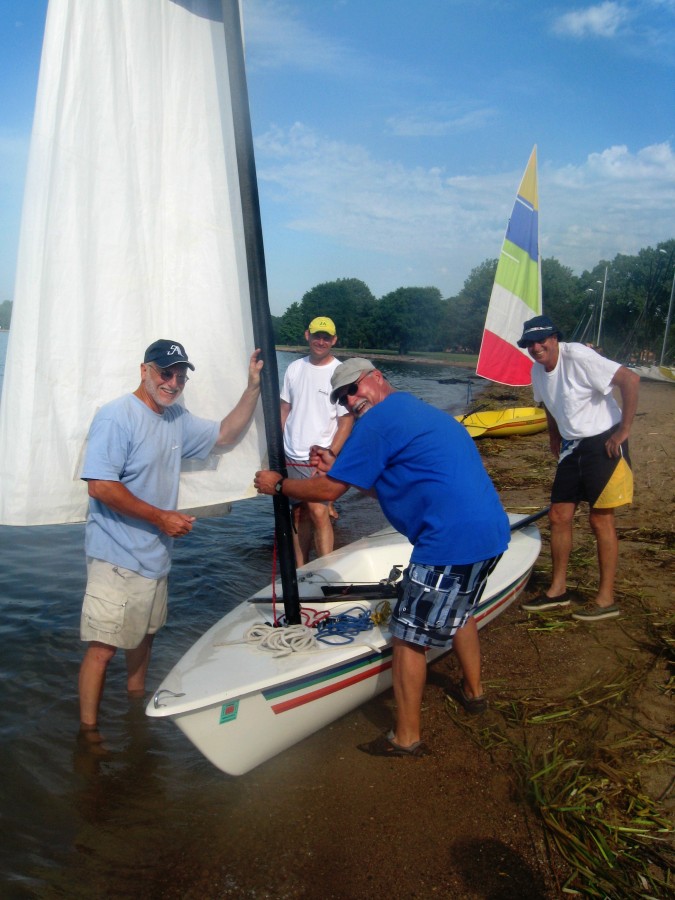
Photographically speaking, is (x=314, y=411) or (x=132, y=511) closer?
(x=132, y=511)

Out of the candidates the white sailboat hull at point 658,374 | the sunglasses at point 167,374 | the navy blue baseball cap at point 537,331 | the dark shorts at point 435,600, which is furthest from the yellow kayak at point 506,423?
the white sailboat hull at point 658,374

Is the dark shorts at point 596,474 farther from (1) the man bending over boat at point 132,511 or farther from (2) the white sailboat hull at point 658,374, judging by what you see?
(2) the white sailboat hull at point 658,374

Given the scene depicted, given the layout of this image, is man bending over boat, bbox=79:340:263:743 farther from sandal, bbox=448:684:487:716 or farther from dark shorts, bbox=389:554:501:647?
sandal, bbox=448:684:487:716

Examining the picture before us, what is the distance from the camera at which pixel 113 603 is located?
10.3 ft

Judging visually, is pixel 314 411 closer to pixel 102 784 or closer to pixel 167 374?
pixel 167 374

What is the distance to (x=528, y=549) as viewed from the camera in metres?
5.21

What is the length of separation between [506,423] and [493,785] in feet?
36.2

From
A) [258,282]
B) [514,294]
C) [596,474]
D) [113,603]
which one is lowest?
[113,603]

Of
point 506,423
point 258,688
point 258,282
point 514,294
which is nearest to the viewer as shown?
point 258,688

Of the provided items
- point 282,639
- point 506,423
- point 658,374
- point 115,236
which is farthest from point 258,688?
point 658,374

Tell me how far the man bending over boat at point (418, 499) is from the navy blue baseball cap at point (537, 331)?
1620mm

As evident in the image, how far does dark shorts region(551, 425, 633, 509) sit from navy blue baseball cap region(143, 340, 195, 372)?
2.80m

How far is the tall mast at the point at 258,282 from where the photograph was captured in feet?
10.7

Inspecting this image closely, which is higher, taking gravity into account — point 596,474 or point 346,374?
point 346,374
